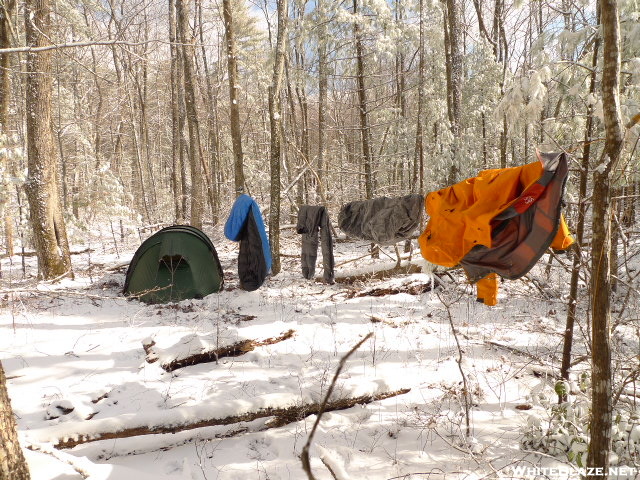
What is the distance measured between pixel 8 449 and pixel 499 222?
146 inches

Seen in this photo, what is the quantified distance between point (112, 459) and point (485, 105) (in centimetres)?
1570

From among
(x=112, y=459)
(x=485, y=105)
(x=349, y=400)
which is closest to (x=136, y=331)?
(x=112, y=459)

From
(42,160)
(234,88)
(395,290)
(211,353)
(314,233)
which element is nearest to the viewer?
(211,353)

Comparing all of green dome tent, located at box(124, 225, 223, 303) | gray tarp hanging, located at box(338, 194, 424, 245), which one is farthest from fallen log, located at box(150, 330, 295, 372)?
green dome tent, located at box(124, 225, 223, 303)

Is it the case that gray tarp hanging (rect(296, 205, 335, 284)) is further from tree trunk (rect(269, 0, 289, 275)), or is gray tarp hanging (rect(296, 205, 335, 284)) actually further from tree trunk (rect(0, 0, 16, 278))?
tree trunk (rect(0, 0, 16, 278))

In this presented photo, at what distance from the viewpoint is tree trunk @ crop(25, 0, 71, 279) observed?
6.32 metres

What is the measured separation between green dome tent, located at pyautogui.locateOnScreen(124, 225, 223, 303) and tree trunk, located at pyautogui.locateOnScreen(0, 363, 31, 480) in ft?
15.0

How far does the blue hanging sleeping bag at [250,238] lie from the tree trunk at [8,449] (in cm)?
435

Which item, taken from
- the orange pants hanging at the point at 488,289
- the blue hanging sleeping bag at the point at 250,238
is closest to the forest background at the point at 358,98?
the orange pants hanging at the point at 488,289

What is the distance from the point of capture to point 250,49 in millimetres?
16922

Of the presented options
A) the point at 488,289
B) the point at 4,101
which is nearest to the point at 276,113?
the point at 488,289

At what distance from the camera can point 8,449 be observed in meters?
2.10

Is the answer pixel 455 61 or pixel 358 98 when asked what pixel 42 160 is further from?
pixel 358 98

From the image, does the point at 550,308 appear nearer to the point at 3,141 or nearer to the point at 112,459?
the point at 112,459
